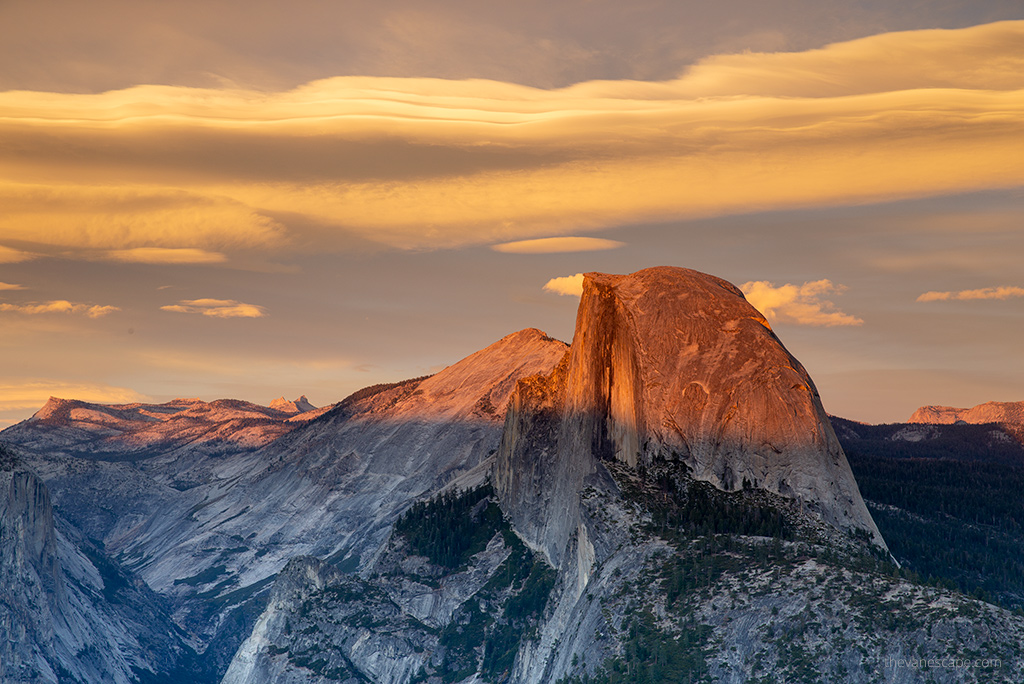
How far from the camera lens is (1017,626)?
165250mm

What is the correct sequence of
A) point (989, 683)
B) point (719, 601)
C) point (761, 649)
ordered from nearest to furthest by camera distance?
point (989, 683)
point (761, 649)
point (719, 601)

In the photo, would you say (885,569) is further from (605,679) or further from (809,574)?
(605,679)

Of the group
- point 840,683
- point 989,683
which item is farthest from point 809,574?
point 989,683

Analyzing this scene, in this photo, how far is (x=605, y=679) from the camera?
7638 inches

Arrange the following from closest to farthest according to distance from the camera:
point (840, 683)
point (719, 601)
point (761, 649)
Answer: point (840, 683) → point (761, 649) → point (719, 601)

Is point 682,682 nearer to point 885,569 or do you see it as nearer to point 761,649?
point 761,649

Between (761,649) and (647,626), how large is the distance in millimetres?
21945

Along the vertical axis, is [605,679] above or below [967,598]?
below

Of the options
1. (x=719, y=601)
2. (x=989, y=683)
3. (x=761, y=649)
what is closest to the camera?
(x=989, y=683)

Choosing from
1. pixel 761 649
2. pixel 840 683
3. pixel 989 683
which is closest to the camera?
pixel 989 683

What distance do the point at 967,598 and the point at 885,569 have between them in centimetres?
2447

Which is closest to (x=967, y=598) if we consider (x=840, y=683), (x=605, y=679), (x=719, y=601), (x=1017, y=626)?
(x=1017, y=626)

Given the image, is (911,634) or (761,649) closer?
(911,634)

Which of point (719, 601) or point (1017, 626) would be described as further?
point (719, 601)
